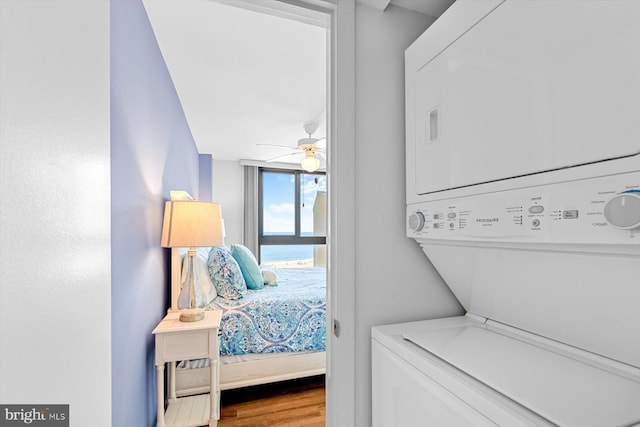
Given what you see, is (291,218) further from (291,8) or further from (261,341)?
(291,8)

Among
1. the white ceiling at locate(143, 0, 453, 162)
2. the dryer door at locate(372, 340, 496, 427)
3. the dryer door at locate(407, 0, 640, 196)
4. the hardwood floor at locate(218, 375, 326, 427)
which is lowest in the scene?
the hardwood floor at locate(218, 375, 326, 427)

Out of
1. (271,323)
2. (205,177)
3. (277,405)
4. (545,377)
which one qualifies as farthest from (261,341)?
(205,177)

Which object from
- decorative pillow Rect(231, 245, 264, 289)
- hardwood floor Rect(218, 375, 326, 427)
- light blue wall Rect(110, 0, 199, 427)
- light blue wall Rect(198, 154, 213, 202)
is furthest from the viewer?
light blue wall Rect(198, 154, 213, 202)

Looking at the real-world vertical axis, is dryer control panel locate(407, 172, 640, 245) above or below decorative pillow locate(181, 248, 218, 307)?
above

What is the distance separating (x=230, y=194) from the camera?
5301mm

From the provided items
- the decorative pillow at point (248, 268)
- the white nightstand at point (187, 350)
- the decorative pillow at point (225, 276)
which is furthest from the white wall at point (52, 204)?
the decorative pillow at point (248, 268)

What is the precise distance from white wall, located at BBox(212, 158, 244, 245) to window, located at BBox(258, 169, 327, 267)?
0.36 metres

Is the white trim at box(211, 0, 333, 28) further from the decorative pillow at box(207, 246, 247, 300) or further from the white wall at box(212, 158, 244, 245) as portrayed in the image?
the white wall at box(212, 158, 244, 245)

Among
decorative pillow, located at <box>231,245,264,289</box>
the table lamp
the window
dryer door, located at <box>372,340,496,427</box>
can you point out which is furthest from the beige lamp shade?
the window

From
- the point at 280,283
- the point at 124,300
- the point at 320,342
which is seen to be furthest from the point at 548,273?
the point at 280,283

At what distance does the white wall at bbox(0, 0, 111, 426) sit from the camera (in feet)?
1.38

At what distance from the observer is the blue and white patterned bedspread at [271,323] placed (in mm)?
2303

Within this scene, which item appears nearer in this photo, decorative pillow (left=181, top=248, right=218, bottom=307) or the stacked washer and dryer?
the stacked washer and dryer

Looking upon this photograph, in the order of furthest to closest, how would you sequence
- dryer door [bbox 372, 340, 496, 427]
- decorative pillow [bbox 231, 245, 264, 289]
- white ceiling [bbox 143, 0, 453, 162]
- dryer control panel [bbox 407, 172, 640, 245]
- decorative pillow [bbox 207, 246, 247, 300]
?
1. decorative pillow [bbox 231, 245, 264, 289]
2. decorative pillow [bbox 207, 246, 247, 300]
3. white ceiling [bbox 143, 0, 453, 162]
4. dryer door [bbox 372, 340, 496, 427]
5. dryer control panel [bbox 407, 172, 640, 245]
